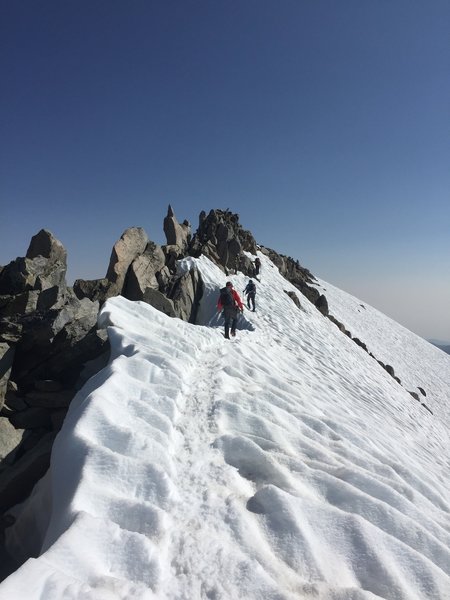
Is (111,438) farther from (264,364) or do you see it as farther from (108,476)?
(264,364)

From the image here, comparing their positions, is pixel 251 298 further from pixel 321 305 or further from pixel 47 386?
pixel 321 305

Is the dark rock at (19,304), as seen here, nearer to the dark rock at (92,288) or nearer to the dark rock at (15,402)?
the dark rock at (15,402)

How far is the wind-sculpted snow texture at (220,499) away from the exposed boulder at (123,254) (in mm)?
5022

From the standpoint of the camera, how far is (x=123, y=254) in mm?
14742

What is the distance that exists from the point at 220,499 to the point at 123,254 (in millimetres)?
11819

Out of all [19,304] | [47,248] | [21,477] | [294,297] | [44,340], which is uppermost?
[294,297]

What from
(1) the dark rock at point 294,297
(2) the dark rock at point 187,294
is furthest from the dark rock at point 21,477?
(1) the dark rock at point 294,297

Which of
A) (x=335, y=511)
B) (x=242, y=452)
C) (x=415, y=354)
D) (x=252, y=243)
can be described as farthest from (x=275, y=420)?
(x=415, y=354)

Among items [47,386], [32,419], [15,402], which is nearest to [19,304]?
[47,386]

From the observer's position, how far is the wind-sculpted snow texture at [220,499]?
336 cm

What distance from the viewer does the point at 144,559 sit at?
3.38 m

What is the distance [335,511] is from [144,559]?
2.49 metres

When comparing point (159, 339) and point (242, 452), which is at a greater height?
point (159, 339)

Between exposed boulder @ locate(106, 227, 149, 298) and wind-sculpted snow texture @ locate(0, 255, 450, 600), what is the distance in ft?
16.5
